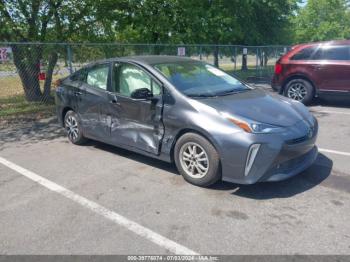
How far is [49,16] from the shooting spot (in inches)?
389

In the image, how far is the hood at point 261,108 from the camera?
4051mm

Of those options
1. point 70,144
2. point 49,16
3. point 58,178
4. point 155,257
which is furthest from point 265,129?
point 49,16

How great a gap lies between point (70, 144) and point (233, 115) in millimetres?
3525

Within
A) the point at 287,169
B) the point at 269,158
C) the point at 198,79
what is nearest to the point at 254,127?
the point at 269,158

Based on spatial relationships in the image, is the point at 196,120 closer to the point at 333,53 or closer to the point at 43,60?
the point at 333,53

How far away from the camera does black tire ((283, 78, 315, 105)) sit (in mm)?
9305

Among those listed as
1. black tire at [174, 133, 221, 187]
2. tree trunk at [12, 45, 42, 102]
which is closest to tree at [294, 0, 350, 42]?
tree trunk at [12, 45, 42, 102]

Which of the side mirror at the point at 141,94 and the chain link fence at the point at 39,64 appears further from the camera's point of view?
the chain link fence at the point at 39,64

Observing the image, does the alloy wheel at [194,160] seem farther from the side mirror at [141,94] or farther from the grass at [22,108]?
the grass at [22,108]

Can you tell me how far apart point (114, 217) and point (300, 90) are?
7.42m

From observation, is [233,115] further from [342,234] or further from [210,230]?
[342,234]

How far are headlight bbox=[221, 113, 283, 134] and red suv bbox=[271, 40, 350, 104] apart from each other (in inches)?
228

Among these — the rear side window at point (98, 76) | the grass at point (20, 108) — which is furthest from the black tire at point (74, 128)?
the grass at point (20, 108)

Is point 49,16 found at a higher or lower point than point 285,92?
higher
